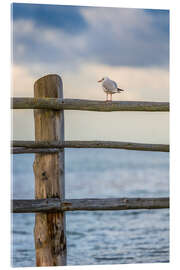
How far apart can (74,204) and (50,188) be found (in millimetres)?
180

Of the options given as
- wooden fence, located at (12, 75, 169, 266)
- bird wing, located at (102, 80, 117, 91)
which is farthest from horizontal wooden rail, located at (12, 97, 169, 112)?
bird wing, located at (102, 80, 117, 91)

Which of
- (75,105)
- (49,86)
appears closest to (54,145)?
(75,105)

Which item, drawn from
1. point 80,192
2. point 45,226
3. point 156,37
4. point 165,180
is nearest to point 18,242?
point 156,37

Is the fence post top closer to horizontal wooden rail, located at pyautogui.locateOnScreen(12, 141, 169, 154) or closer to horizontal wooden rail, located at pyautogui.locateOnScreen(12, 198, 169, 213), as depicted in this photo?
horizontal wooden rail, located at pyautogui.locateOnScreen(12, 141, 169, 154)

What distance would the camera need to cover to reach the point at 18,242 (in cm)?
700

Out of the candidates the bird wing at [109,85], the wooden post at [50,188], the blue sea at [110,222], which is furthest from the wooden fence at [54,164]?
the blue sea at [110,222]

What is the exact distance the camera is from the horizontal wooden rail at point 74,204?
252cm

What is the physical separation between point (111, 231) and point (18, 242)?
2024 millimetres

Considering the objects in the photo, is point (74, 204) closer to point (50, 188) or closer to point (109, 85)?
point (50, 188)

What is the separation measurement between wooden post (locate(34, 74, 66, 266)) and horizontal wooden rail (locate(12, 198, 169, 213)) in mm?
66

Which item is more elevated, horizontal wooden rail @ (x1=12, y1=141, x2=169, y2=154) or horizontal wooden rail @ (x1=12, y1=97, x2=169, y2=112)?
horizontal wooden rail @ (x1=12, y1=97, x2=169, y2=112)

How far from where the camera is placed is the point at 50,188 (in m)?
2.62

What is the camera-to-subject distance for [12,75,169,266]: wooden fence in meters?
2.54
